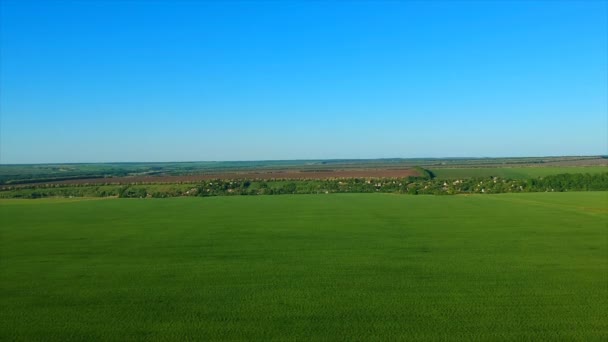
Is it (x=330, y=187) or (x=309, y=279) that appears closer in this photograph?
(x=309, y=279)

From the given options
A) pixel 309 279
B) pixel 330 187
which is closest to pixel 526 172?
pixel 330 187

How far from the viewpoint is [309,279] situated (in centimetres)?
2336

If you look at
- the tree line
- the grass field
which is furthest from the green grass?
the grass field

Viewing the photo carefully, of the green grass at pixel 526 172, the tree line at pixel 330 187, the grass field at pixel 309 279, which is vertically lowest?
the grass field at pixel 309 279

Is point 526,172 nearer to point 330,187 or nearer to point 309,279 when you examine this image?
point 330,187

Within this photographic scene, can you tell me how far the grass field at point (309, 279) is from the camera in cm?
1702

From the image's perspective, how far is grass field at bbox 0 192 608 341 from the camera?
55.8ft

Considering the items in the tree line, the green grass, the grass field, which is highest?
the green grass

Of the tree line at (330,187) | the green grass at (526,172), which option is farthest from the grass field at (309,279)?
the green grass at (526,172)

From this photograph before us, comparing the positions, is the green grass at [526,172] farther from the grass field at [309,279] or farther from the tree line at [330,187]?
the grass field at [309,279]

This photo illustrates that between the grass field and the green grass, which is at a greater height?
the green grass

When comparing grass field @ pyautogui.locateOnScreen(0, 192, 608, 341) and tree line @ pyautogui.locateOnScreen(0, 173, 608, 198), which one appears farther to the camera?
tree line @ pyautogui.locateOnScreen(0, 173, 608, 198)

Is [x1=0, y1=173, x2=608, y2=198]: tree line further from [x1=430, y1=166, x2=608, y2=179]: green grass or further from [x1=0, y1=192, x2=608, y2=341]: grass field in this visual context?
[x1=0, y1=192, x2=608, y2=341]: grass field

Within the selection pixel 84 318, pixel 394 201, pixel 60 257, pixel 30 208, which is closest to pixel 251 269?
pixel 84 318
